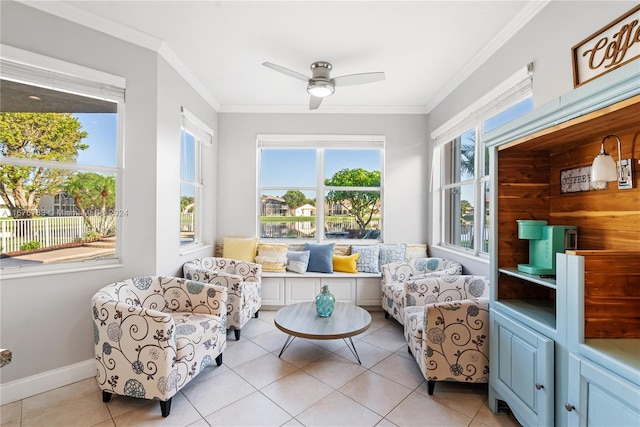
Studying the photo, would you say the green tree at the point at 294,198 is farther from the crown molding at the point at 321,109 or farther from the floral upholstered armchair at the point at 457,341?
the floral upholstered armchair at the point at 457,341

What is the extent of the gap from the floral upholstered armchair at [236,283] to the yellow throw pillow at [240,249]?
0.44 m

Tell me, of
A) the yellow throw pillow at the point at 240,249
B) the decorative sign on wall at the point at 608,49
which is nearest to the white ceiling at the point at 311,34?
the decorative sign on wall at the point at 608,49

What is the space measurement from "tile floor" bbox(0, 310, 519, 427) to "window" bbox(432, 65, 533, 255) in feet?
5.15

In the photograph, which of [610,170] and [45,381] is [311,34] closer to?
[610,170]

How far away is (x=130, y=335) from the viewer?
189cm

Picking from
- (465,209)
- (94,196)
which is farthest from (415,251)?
(94,196)

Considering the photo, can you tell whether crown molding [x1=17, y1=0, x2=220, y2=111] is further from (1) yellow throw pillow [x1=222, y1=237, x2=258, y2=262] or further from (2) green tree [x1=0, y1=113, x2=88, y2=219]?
(1) yellow throw pillow [x1=222, y1=237, x2=258, y2=262]

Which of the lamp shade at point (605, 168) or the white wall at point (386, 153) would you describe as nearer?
the lamp shade at point (605, 168)

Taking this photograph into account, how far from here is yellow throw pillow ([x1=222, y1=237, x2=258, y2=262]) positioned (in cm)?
404

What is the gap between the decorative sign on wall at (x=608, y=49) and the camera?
147 cm

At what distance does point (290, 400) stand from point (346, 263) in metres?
2.13

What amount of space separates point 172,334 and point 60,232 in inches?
52.9

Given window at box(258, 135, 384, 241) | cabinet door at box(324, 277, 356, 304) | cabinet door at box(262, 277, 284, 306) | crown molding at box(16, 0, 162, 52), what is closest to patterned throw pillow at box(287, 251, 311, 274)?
cabinet door at box(262, 277, 284, 306)

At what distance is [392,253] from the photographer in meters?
4.06
